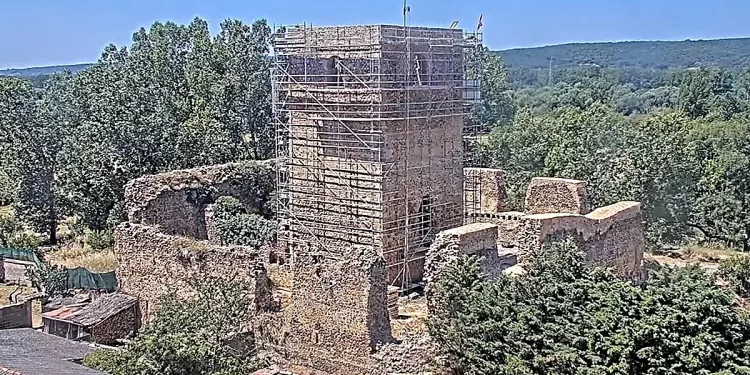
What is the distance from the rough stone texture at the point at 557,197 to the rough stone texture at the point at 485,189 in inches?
86.7

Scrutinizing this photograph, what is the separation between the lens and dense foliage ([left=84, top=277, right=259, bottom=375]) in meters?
12.6

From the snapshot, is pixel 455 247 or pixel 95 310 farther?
pixel 95 310

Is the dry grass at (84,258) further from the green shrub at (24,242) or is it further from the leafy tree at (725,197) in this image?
the leafy tree at (725,197)

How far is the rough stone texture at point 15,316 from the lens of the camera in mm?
18391

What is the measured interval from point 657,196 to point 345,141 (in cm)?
1427

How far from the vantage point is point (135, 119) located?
28.5 metres

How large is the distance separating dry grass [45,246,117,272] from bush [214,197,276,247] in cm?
429

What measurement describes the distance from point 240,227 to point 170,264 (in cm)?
465

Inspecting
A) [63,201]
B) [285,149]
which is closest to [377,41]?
[285,149]

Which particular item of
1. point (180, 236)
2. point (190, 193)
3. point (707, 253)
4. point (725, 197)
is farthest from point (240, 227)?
point (725, 197)

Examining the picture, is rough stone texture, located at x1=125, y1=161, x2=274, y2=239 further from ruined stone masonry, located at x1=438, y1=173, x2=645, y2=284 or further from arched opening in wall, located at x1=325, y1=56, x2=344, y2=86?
ruined stone masonry, located at x1=438, y1=173, x2=645, y2=284

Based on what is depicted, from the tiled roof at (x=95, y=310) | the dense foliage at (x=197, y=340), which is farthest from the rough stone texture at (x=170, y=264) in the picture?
the dense foliage at (x=197, y=340)

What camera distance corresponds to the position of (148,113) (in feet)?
96.0

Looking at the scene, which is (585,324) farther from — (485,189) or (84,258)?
(84,258)
